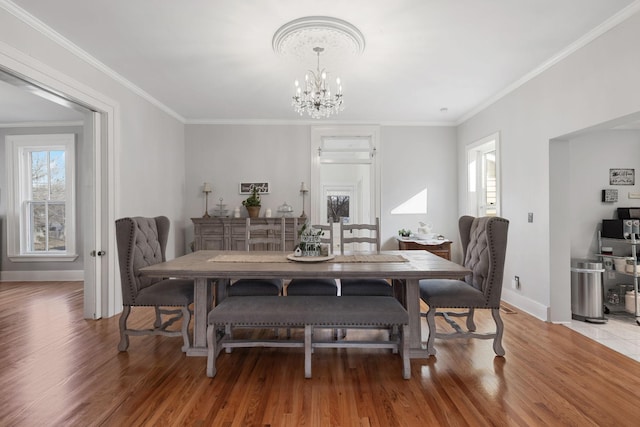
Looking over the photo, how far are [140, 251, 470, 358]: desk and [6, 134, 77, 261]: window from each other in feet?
13.3

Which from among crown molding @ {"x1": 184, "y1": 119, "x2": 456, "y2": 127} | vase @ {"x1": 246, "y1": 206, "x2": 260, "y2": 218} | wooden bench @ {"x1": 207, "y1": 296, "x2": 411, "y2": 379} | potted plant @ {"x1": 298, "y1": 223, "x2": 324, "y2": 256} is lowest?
wooden bench @ {"x1": 207, "y1": 296, "x2": 411, "y2": 379}

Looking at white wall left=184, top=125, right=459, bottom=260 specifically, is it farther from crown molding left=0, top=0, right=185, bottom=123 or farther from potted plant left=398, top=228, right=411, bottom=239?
crown molding left=0, top=0, right=185, bottom=123

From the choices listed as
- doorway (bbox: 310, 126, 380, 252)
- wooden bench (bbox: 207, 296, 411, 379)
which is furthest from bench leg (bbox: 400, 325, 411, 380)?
doorway (bbox: 310, 126, 380, 252)

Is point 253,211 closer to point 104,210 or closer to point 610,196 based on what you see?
point 104,210

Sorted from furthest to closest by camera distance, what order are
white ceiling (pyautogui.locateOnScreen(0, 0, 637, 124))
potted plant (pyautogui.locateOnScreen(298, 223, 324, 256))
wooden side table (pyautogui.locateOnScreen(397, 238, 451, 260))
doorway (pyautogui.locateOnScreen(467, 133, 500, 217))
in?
wooden side table (pyautogui.locateOnScreen(397, 238, 451, 260)), doorway (pyautogui.locateOnScreen(467, 133, 500, 217)), potted plant (pyautogui.locateOnScreen(298, 223, 324, 256)), white ceiling (pyautogui.locateOnScreen(0, 0, 637, 124))

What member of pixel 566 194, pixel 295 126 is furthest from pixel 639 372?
pixel 295 126

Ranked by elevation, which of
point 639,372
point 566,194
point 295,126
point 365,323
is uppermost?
point 295,126

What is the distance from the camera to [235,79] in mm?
3754

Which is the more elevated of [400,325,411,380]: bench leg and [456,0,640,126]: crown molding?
[456,0,640,126]: crown molding

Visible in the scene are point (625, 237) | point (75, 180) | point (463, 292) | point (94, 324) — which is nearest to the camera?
point (463, 292)

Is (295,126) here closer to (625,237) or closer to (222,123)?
(222,123)

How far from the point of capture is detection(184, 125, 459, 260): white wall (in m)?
5.50

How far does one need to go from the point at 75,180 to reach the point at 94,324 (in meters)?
3.18

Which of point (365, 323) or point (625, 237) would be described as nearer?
point (365, 323)
